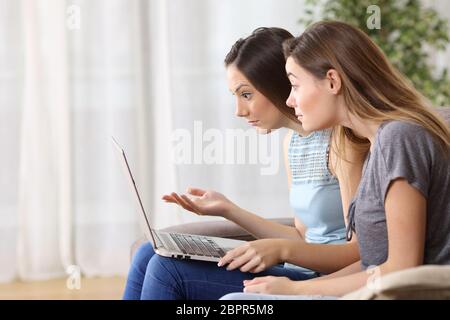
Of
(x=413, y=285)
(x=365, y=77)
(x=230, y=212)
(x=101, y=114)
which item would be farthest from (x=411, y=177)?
(x=101, y=114)

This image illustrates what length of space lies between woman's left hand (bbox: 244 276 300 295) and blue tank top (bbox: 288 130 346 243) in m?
0.43

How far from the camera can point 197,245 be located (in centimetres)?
168

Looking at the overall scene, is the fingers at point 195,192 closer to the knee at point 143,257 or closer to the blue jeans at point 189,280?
the knee at point 143,257

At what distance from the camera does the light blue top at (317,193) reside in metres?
1.76

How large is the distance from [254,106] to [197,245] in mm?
408

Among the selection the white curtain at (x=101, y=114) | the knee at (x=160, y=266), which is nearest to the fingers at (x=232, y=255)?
the knee at (x=160, y=266)

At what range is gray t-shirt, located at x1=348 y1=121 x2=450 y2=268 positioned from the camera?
4.24ft

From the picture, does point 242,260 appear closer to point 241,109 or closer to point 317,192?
point 317,192

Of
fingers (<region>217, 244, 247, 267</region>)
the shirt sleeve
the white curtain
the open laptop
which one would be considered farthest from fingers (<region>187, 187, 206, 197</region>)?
the white curtain

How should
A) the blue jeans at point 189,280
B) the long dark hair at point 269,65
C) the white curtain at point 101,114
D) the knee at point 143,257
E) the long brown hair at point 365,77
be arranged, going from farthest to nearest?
1. the white curtain at point 101,114
2. the long dark hair at point 269,65
3. the knee at point 143,257
4. the blue jeans at point 189,280
5. the long brown hair at point 365,77

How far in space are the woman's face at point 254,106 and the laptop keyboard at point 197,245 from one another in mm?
329

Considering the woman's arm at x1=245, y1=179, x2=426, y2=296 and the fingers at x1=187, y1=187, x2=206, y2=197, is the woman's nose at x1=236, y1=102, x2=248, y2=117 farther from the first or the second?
the woman's arm at x1=245, y1=179, x2=426, y2=296

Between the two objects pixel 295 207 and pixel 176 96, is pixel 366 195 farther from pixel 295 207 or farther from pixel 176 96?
pixel 176 96

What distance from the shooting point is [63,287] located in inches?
129
